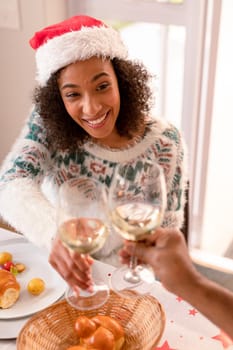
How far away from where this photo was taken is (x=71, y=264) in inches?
38.5

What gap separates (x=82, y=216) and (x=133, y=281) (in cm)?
24

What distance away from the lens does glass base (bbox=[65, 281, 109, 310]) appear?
99 cm

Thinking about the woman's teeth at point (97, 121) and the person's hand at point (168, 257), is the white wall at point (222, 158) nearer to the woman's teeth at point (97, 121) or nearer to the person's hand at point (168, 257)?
the woman's teeth at point (97, 121)

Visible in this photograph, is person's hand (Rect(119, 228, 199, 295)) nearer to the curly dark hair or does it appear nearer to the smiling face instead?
the smiling face

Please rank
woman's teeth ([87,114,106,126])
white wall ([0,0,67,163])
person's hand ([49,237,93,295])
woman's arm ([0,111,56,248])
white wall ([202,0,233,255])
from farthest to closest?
white wall ([0,0,67,163])
white wall ([202,0,233,255])
woman's teeth ([87,114,106,126])
woman's arm ([0,111,56,248])
person's hand ([49,237,93,295])

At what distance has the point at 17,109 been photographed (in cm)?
249

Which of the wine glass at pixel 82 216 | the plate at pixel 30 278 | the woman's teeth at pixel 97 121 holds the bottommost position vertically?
the plate at pixel 30 278

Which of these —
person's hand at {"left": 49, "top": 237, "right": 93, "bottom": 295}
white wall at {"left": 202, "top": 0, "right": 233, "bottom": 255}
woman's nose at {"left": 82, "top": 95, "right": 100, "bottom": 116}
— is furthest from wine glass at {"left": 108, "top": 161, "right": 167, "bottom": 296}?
white wall at {"left": 202, "top": 0, "right": 233, "bottom": 255}

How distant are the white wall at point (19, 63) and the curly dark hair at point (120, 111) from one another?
82 centimetres

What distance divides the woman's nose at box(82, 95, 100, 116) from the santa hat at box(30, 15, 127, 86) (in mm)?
100

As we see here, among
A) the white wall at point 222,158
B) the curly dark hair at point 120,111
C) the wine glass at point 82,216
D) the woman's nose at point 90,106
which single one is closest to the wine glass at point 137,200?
the wine glass at point 82,216

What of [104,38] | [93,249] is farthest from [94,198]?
[104,38]

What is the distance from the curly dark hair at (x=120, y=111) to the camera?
1.36m

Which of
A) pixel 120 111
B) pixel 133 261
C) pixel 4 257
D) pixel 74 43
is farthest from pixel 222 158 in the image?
pixel 133 261
